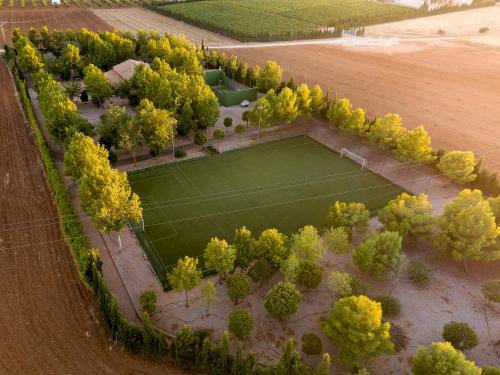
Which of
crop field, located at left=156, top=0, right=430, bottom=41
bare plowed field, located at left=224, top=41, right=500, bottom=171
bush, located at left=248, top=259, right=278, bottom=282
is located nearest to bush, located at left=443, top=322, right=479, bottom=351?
bush, located at left=248, top=259, right=278, bottom=282

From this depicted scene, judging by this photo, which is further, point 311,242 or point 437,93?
point 437,93

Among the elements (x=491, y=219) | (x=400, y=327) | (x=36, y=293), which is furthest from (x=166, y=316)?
(x=491, y=219)

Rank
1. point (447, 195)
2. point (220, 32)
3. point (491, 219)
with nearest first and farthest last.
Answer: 1. point (491, 219)
2. point (447, 195)
3. point (220, 32)

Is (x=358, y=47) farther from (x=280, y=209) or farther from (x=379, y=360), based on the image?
(x=379, y=360)

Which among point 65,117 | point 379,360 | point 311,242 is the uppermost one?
point 65,117

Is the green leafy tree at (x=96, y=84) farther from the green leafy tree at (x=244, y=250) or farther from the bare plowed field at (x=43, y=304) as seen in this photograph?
the green leafy tree at (x=244, y=250)

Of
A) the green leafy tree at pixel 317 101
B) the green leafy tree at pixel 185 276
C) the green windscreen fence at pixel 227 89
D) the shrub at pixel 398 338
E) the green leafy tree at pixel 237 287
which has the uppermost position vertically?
the green leafy tree at pixel 317 101

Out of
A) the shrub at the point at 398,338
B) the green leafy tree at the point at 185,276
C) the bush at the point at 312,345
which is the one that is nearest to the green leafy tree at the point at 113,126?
the green leafy tree at the point at 185,276
